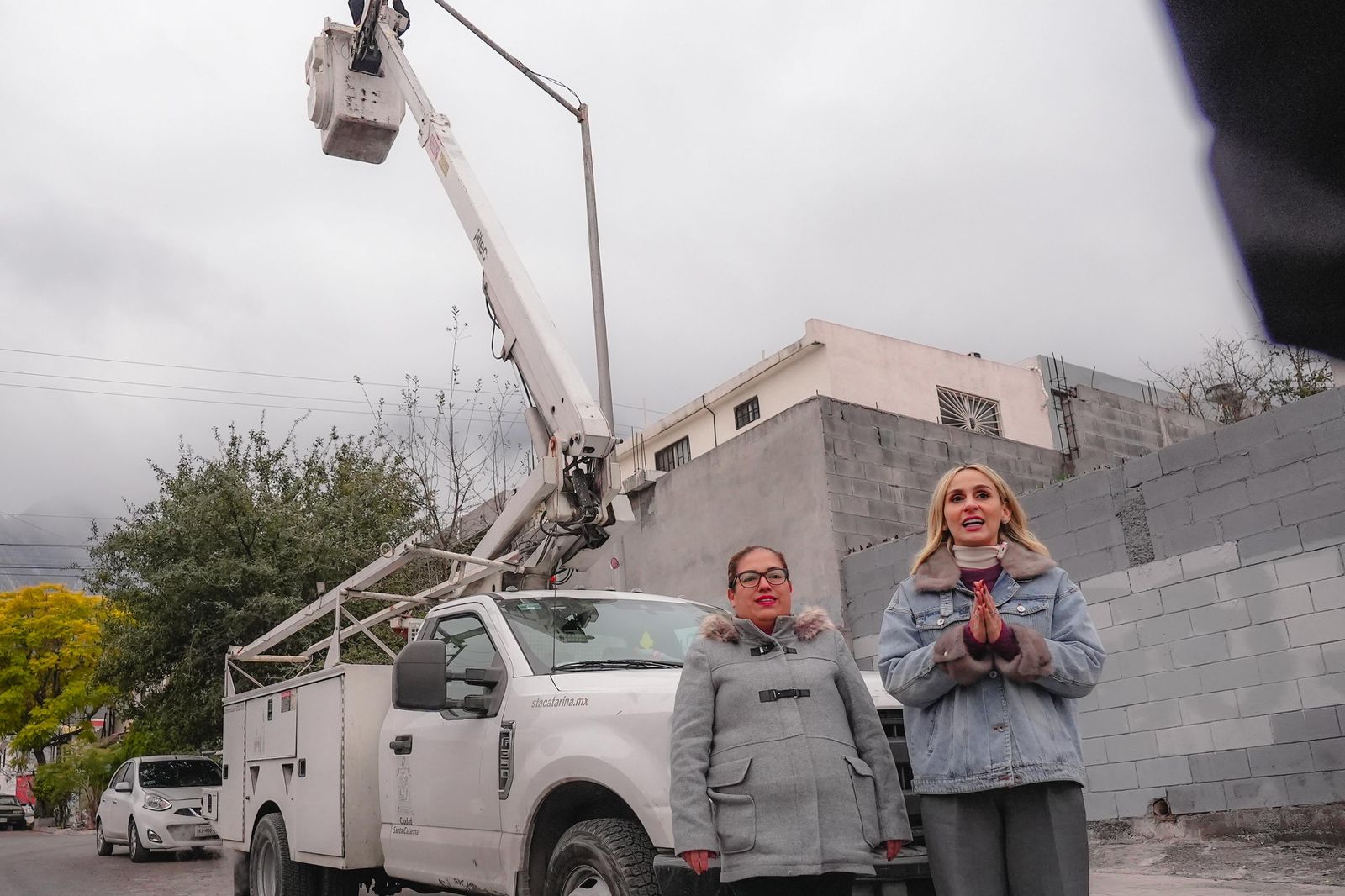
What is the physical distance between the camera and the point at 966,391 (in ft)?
78.1

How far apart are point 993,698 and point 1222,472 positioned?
6.26 m

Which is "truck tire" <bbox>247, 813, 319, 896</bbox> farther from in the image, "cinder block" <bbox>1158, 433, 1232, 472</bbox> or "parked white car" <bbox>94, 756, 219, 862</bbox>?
"parked white car" <bbox>94, 756, 219, 862</bbox>

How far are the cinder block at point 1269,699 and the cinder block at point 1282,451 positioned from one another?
155 centimetres

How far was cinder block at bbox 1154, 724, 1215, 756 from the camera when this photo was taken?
328 inches

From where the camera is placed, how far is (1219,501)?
852 centimetres

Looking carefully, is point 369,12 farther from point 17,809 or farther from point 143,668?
point 17,809

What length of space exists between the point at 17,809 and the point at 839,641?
3817 cm

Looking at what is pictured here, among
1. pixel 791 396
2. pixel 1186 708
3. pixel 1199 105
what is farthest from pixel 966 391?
pixel 1199 105

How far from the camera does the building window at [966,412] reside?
2350cm

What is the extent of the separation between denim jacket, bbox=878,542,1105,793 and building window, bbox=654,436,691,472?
21.4 metres

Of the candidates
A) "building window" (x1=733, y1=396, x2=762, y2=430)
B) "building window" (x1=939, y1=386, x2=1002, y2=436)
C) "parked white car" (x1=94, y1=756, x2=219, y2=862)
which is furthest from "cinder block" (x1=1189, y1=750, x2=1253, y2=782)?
"building window" (x1=939, y1=386, x2=1002, y2=436)

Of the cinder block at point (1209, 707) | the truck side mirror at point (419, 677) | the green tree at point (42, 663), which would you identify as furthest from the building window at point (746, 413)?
the green tree at point (42, 663)

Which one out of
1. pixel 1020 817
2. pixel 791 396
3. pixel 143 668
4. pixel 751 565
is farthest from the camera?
pixel 791 396

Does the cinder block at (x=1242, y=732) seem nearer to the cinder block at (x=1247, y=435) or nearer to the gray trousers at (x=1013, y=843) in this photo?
the cinder block at (x=1247, y=435)
